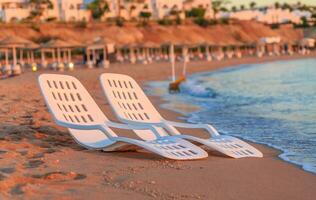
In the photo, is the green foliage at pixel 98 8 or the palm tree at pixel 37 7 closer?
the palm tree at pixel 37 7

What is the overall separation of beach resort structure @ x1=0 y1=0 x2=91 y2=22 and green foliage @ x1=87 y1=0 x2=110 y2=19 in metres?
0.83

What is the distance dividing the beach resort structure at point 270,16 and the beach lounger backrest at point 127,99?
93.9m

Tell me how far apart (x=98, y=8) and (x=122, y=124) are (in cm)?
7663

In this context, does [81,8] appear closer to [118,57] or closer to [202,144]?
[118,57]

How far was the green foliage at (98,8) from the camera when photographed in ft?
266

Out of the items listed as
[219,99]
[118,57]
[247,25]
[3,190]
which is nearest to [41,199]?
[3,190]

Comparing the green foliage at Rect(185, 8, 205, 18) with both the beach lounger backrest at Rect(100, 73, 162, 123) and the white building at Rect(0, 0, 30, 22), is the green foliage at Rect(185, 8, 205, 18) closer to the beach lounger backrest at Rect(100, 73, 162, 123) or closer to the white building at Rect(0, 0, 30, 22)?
the white building at Rect(0, 0, 30, 22)

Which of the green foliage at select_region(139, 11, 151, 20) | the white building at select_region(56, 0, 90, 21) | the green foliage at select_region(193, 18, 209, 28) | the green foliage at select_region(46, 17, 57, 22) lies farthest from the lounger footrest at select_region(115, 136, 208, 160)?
the green foliage at select_region(193, 18, 209, 28)

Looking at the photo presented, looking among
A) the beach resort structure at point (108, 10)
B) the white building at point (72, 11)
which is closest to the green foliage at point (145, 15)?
the beach resort structure at point (108, 10)

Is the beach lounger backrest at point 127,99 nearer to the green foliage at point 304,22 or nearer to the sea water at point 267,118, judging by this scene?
the sea water at point 267,118

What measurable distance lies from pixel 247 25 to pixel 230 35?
7596mm

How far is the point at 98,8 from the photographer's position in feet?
270

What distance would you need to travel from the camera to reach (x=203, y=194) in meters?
4.65

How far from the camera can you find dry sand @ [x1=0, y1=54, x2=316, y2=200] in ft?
15.1
